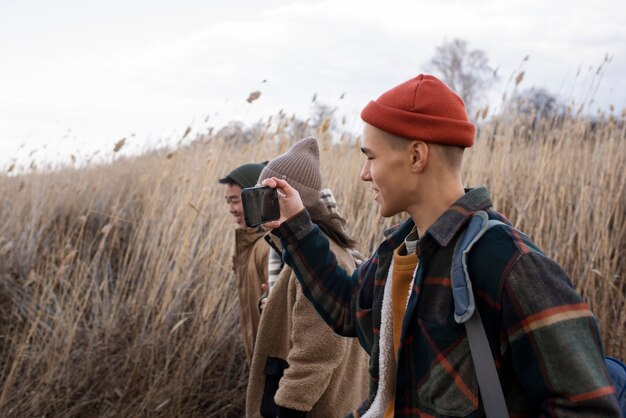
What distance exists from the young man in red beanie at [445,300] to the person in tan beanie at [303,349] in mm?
662

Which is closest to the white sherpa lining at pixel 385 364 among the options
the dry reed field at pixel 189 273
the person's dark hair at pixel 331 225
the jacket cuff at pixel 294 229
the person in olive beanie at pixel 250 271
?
the jacket cuff at pixel 294 229

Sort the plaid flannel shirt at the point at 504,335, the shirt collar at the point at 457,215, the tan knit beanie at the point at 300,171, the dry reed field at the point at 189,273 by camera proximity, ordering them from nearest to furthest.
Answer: the plaid flannel shirt at the point at 504,335 < the shirt collar at the point at 457,215 < the tan knit beanie at the point at 300,171 < the dry reed field at the point at 189,273

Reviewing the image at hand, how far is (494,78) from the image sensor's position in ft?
18.0

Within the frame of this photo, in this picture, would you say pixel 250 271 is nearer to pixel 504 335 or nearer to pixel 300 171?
pixel 300 171

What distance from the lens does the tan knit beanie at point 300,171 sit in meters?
2.60

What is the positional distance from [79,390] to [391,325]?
9.38ft

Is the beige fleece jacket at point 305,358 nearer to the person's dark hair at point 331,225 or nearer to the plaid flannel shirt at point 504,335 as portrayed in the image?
the person's dark hair at point 331,225

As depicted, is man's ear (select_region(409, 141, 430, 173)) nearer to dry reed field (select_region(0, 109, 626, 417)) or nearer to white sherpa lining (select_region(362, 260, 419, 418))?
white sherpa lining (select_region(362, 260, 419, 418))

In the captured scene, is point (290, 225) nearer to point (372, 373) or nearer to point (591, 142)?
point (372, 373)

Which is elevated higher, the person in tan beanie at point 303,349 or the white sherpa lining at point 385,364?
the white sherpa lining at point 385,364

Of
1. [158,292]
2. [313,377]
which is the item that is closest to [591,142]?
[158,292]

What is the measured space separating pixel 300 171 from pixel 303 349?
63 cm

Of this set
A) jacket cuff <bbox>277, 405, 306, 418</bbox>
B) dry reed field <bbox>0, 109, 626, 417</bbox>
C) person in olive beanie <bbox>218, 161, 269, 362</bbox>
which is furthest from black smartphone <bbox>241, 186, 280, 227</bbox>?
dry reed field <bbox>0, 109, 626, 417</bbox>

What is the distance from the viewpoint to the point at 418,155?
153cm
